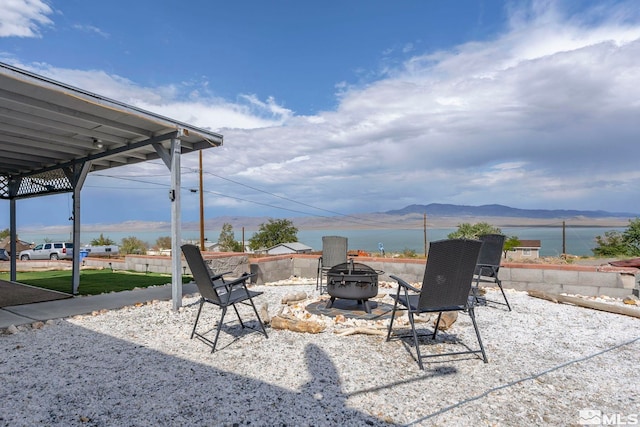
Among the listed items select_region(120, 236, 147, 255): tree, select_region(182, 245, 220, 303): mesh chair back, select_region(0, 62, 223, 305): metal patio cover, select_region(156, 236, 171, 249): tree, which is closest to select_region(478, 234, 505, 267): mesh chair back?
select_region(182, 245, 220, 303): mesh chair back

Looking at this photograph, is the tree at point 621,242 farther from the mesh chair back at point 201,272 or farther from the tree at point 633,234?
the mesh chair back at point 201,272

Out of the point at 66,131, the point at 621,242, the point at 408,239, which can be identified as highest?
the point at 66,131

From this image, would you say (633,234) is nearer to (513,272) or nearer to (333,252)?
(513,272)

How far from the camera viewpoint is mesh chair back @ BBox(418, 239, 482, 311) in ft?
8.71

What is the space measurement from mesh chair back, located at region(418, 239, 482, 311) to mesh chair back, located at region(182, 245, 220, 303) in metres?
1.90

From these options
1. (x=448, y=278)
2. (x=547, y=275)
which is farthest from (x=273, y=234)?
(x=448, y=278)

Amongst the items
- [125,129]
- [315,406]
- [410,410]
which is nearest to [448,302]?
[410,410]

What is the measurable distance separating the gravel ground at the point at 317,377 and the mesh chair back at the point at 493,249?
35.7 inches

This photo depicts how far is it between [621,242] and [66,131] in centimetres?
2510

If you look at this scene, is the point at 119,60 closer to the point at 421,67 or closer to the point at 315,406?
the point at 421,67

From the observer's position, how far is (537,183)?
67.3 metres

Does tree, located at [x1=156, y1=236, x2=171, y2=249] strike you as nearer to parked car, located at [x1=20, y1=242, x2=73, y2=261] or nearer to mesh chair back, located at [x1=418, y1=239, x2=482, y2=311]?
parked car, located at [x1=20, y1=242, x2=73, y2=261]

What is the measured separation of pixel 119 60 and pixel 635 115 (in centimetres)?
2172

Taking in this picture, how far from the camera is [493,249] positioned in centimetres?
461
